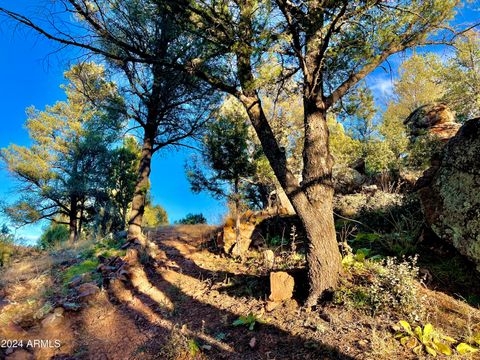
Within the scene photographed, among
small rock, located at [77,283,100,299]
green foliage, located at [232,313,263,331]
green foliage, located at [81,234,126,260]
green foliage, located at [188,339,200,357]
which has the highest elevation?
green foliage, located at [81,234,126,260]

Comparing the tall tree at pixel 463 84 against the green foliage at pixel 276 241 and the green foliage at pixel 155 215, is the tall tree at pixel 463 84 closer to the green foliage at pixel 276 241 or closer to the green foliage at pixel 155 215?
the green foliage at pixel 276 241

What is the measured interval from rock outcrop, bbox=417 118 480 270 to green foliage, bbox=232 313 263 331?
8.30 ft

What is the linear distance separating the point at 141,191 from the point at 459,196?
7.54 m

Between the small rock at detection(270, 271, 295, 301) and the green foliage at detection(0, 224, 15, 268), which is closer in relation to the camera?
the small rock at detection(270, 271, 295, 301)

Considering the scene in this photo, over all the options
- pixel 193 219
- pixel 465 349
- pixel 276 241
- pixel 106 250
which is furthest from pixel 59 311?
pixel 193 219

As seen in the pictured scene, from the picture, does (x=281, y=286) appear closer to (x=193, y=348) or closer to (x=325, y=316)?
(x=325, y=316)

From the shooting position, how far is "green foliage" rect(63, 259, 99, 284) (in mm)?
5953

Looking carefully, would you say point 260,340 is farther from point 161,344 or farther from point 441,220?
point 441,220

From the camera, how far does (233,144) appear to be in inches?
277

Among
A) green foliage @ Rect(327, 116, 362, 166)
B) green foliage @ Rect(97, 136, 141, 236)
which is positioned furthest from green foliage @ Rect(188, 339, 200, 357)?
A: green foliage @ Rect(97, 136, 141, 236)

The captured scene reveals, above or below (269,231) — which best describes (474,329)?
below

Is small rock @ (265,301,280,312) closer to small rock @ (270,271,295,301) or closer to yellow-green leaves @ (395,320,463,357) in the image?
small rock @ (270,271,295,301)

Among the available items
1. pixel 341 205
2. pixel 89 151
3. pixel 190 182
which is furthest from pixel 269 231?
pixel 89 151

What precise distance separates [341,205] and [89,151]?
13.9 meters
